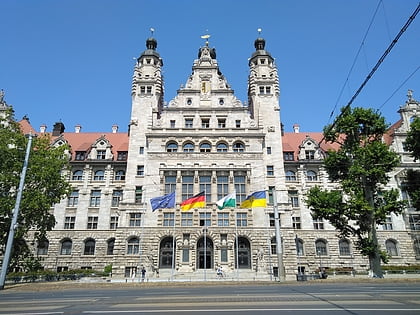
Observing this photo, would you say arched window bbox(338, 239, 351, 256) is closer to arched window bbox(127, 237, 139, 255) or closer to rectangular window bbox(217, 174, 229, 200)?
rectangular window bbox(217, 174, 229, 200)

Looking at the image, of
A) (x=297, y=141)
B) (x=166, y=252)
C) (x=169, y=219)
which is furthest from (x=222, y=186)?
(x=297, y=141)

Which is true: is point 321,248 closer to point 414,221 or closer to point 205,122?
point 414,221

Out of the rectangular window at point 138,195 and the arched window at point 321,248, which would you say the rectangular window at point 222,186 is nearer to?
the rectangular window at point 138,195

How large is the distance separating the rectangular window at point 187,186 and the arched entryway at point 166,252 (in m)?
5.80

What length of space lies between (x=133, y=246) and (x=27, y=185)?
14462mm

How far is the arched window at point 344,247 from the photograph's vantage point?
4231 cm

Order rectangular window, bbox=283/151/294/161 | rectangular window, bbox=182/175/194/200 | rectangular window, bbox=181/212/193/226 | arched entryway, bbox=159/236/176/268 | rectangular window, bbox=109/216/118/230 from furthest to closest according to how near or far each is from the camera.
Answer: rectangular window, bbox=283/151/294/161 < rectangular window, bbox=109/216/118/230 < rectangular window, bbox=182/175/194/200 < rectangular window, bbox=181/212/193/226 < arched entryway, bbox=159/236/176/268

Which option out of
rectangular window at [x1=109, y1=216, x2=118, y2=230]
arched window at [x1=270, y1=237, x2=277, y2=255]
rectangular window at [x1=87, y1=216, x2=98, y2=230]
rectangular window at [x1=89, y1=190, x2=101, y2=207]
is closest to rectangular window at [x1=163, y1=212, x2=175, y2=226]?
rectangular window at [x1=109, y1=216, x2=118, y2=230]

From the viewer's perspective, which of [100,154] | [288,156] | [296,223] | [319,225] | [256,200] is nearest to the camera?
[256,200]

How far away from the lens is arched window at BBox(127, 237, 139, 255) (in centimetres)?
3803

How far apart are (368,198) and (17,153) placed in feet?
115

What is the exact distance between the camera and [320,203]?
29406mm

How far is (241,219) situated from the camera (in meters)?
39.5

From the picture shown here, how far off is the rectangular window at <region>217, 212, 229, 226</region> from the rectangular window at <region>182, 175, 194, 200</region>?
4.63 meters
